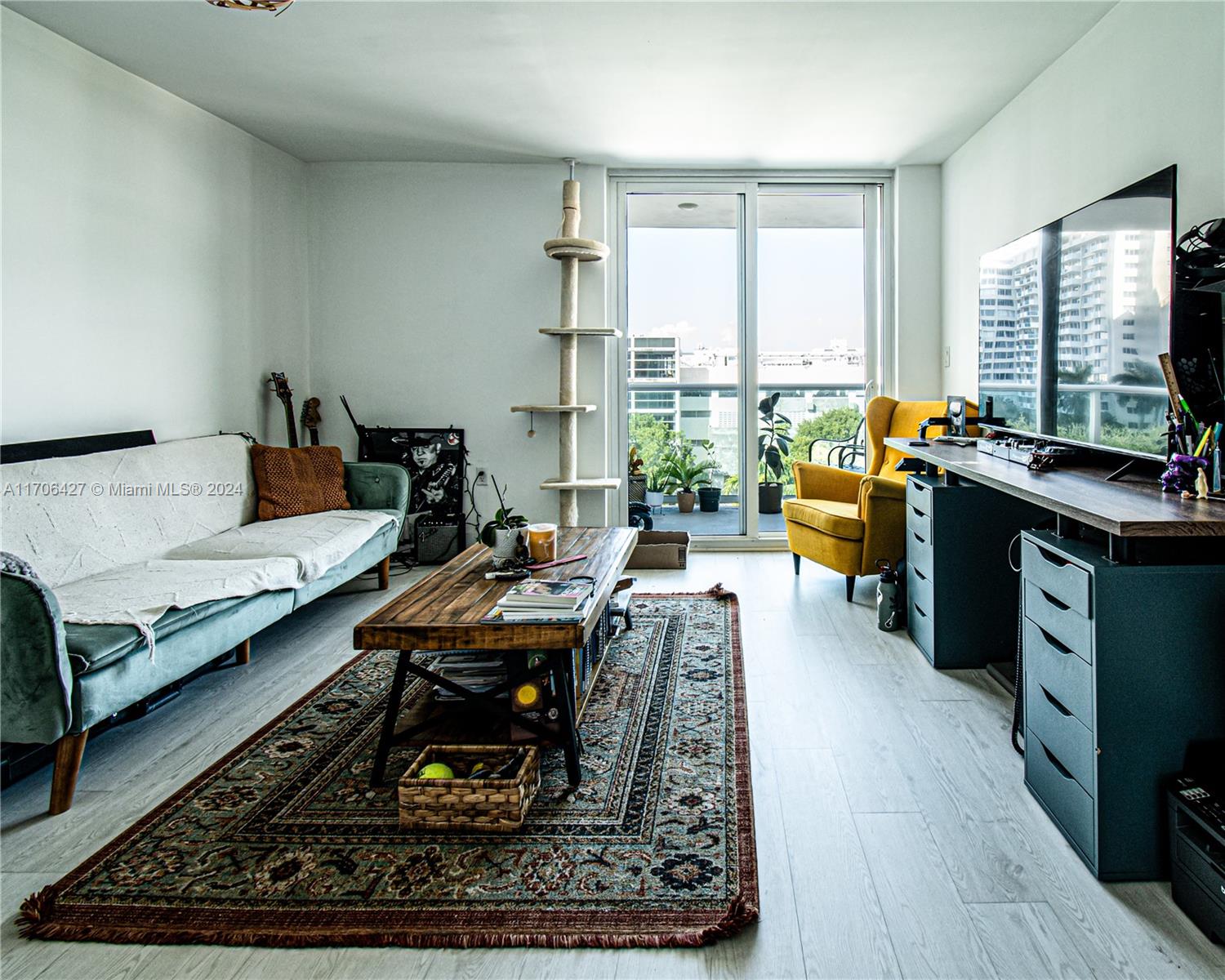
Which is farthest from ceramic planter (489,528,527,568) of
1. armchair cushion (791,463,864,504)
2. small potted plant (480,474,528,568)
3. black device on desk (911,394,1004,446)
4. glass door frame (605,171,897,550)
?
glass door frame (605,171,897,550)

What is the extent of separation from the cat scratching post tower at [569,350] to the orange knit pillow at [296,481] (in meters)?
1.11

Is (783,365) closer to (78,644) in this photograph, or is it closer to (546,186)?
(546,186)

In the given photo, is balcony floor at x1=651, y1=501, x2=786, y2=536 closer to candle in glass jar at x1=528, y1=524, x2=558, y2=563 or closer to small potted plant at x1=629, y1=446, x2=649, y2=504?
small potted plant at x1=629, y1=446, x2=649, y2=504

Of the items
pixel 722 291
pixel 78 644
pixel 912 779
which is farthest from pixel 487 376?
pixel 912 779

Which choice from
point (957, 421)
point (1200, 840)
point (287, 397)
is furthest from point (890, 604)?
point (287, 397)

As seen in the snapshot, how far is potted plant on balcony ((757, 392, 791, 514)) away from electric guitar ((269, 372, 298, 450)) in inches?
112

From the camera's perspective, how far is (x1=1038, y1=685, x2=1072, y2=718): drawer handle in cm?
194

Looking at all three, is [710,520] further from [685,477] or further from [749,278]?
[749,278]

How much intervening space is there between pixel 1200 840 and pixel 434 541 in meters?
4.25

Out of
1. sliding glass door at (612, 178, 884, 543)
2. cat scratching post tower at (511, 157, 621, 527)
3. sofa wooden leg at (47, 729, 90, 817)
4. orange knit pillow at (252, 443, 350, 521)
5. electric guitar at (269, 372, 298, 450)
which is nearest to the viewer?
sofa wooden leg at (47, 729, 90, 817)

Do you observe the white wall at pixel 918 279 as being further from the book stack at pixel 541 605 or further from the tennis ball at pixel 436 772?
the tennis ball at pixel 436 772

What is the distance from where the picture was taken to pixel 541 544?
298cm

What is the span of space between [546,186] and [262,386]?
207cm

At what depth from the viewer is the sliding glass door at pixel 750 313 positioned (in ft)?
17.9
